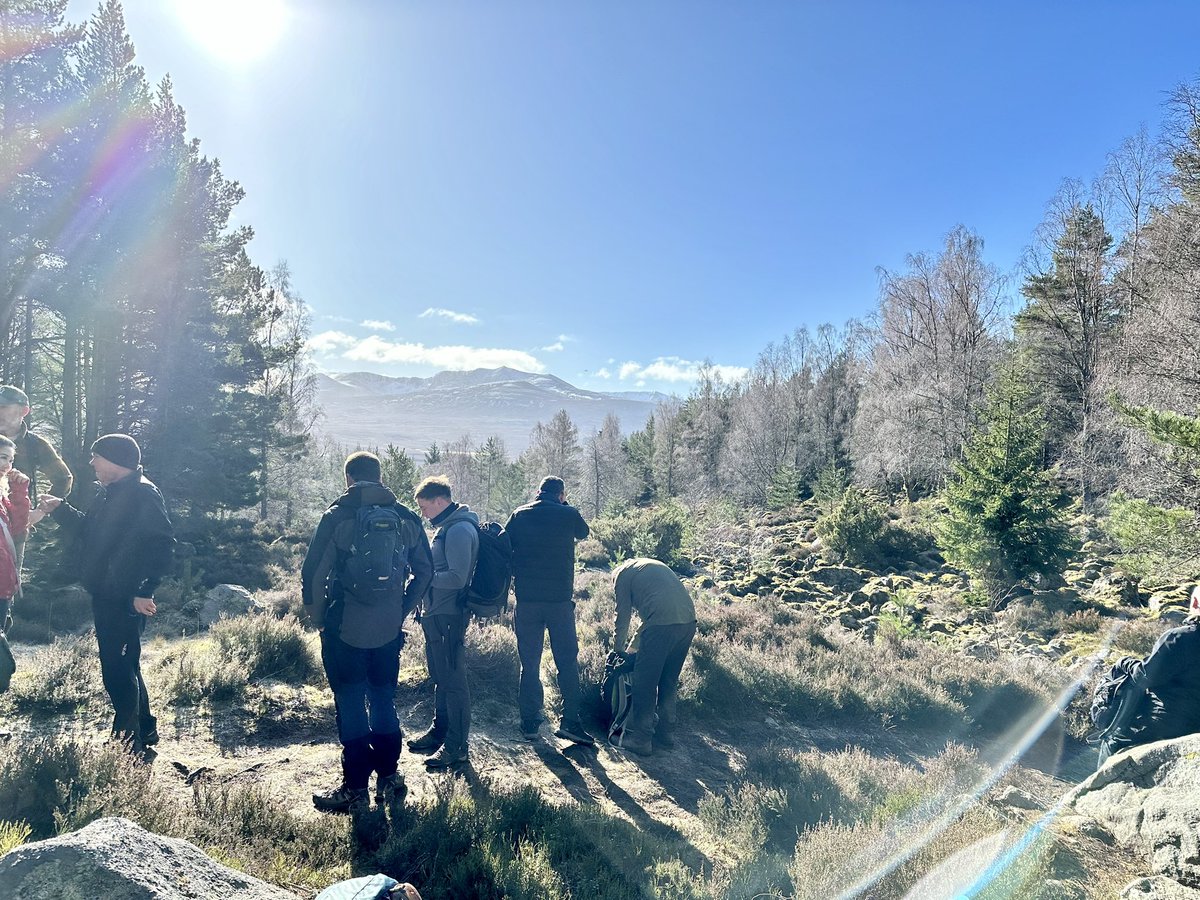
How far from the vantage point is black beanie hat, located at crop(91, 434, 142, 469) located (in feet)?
11.9

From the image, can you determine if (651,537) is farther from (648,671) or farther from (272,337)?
(272,337)

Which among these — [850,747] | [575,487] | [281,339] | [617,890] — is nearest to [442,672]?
[617,890]

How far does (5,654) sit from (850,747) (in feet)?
21.2

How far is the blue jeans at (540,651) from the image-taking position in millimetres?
4898

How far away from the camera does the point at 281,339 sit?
86.6 ft

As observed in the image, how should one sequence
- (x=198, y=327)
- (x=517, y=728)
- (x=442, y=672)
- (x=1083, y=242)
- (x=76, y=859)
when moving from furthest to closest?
(x=1083, y=242)
(x=198, y=327)
(x=517, y=728)
(x=442, y=672)
(x=76, y=859)

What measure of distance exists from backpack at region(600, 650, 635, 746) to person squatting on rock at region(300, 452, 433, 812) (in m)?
2.19

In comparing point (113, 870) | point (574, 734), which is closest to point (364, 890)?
point (113, 870)

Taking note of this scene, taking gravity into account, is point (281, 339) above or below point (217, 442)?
above

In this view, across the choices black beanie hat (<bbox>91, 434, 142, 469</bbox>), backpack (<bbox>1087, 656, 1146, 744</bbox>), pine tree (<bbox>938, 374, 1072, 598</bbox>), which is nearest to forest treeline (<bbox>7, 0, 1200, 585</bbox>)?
pine tree (<bbox>938, 374, 1072, 598</bbox>)

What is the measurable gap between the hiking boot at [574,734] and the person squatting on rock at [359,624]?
1.70 meters

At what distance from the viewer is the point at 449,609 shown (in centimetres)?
418

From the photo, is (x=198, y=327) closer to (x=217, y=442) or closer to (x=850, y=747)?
(x=217, y=442)

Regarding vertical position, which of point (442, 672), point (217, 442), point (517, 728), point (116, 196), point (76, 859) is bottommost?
point (517, 728)
